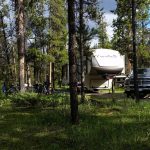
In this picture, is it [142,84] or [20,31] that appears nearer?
[20,31]

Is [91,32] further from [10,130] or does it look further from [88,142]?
[88,142]

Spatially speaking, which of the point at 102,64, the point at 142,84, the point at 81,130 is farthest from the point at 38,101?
the point at 102,64

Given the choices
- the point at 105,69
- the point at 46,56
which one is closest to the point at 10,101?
the point at 105,69

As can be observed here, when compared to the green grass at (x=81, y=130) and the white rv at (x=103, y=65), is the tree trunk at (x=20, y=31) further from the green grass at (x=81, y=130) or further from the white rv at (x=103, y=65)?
the green grass at (x=81, y=130)

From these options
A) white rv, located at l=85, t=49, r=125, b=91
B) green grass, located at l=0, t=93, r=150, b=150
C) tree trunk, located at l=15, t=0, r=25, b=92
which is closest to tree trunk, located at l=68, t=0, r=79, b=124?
green grass, located at l=0, t=93, r=150, b=150

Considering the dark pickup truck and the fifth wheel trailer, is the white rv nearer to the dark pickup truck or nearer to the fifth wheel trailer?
the fifth wheel trailer

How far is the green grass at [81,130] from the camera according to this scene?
11.1 m

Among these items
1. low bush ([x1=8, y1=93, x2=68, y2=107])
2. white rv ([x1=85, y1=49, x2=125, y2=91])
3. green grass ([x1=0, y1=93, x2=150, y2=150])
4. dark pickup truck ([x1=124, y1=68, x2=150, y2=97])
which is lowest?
green grass ([x1=0, y1=93, x2=150, y2=150])

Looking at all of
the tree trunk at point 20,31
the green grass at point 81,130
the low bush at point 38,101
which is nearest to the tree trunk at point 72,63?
the green grass at point 81,130

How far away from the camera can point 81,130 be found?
12695mm

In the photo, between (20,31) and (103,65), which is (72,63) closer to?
(20,31)

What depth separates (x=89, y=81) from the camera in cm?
3900

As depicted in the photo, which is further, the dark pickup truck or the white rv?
the white rv

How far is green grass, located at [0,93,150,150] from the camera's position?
1112 centimetres
